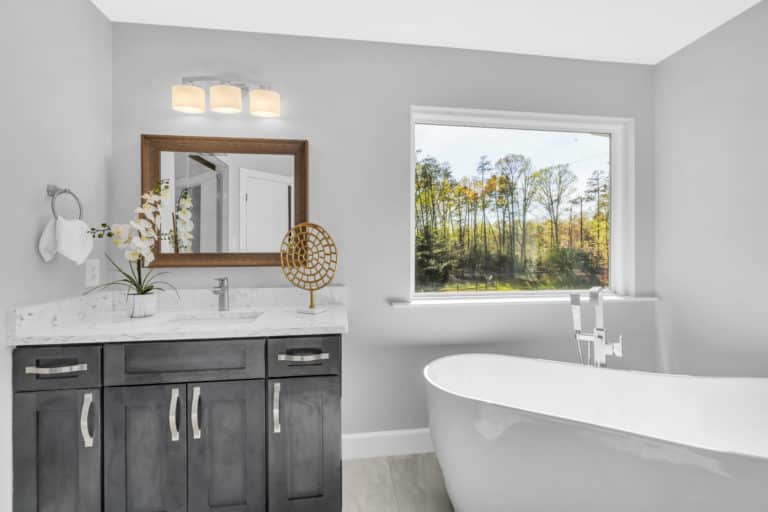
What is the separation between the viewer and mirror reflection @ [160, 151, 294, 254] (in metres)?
2.23

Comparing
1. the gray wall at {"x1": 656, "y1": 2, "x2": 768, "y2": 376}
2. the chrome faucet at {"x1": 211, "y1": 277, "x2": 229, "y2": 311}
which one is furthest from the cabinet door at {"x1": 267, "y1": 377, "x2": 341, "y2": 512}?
the gray wall at {"x1": 656, "y1": 2, "x2": 768, "y2": 376}

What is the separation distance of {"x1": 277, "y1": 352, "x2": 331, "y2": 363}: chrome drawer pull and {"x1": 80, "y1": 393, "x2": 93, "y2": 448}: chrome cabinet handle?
72cm

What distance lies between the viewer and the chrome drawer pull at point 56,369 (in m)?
1.56

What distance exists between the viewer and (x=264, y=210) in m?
2.31

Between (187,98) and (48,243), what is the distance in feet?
3.08

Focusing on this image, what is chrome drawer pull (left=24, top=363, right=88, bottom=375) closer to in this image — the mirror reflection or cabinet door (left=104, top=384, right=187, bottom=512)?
cabinet door (left=104, top=384, right=187, bottom=512)

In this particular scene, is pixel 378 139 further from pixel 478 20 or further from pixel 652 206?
pixel 652 206

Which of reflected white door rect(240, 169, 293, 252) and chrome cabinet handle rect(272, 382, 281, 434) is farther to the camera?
reflected white door rect(240, 169, 293, 252)

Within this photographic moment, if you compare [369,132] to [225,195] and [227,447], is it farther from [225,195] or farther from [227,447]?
[227,447]

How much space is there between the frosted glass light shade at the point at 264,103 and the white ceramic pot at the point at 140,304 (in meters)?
1.08

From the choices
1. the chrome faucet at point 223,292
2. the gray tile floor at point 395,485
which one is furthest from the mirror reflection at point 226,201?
the gray tile floor at point 395,485

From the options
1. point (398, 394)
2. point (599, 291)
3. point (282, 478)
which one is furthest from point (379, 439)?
point (599, 291)

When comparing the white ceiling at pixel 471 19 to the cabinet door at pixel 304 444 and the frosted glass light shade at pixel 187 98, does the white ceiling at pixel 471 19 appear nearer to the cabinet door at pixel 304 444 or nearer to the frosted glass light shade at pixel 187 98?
the frosted glass light shade at pixel 187 98

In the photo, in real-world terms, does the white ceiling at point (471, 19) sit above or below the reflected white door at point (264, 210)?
above
